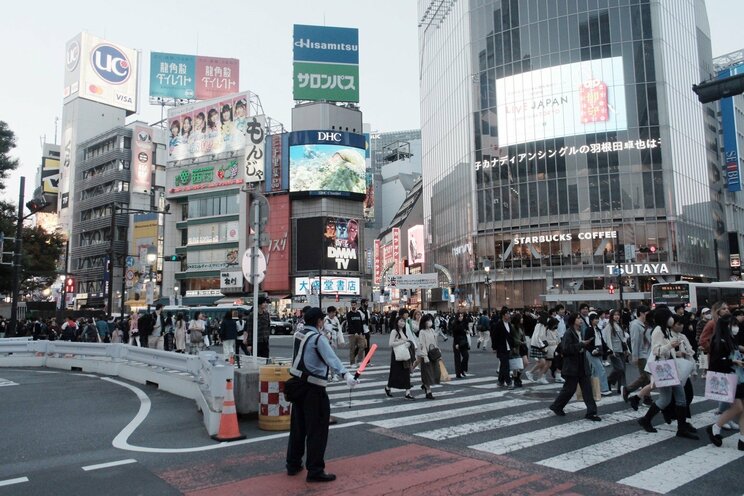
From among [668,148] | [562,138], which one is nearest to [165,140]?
[562,138]

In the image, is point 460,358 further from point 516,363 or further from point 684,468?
point 684,468

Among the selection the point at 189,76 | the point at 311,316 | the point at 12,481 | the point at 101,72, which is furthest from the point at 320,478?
the point at 101,72

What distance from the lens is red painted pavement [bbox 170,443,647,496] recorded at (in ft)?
17.3

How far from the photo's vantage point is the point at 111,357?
16016 mm

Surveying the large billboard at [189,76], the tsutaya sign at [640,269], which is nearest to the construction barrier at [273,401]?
the tsutaya sign at [640,269]

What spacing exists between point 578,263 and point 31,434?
5260cm

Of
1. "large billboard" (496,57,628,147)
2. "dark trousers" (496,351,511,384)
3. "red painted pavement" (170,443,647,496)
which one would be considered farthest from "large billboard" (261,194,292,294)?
"red painted pavement" (170,443,647,496)

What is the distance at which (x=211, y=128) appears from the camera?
6888 centimetres

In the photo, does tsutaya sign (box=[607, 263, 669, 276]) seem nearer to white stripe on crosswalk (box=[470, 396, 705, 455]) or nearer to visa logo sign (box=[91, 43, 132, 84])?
white stripe on crosswalk (box=[470, 396, 705, 455])

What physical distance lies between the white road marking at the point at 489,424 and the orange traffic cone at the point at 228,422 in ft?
8.18

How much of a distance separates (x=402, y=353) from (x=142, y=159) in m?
75.2

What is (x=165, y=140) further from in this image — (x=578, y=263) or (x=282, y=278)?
(x=578, y=263)

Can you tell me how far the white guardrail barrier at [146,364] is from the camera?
306 inches

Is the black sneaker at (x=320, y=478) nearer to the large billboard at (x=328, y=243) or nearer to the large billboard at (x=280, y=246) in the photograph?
the large billboard at (x=328, y=243)
